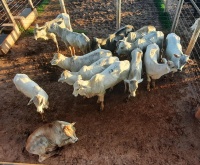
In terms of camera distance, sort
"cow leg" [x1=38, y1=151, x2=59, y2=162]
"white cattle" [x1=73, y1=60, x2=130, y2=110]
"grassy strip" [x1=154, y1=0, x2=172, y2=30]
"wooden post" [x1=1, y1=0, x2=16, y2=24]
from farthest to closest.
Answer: "grassy strip" [x1=154, y1=0, x2=172, y2=30] < "wooden post" [x1=1, y1=0, x2=16, y2=24] < "white cattle" [x1=73, y1=60, x2=130, y2=110] < "cow leg" [x1=38, y1=151, x2=59, y2=162]

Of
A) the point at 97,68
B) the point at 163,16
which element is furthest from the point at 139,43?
the point at 163,16

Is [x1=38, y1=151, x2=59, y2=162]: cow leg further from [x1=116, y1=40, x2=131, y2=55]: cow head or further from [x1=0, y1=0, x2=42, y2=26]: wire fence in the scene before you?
[x1=0, y1=0, x2=42, y2=26]: wire fence

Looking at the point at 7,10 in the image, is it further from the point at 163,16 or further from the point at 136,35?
the point at 163,16

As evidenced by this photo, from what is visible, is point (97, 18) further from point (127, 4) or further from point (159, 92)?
point (159, 92)

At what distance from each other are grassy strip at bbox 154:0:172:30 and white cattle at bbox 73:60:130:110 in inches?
177

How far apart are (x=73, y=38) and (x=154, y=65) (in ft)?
10.1

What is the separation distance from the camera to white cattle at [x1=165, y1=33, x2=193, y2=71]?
23.3ft

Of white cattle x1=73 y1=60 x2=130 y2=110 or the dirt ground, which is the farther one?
white cattle x1=73 y1=60 x2=130 y2=110

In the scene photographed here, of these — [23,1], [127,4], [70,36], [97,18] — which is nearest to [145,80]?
[70,36]

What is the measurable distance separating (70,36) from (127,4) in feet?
16.2

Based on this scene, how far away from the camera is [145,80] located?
26.5 ft

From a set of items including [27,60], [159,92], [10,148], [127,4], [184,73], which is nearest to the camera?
[10,148]

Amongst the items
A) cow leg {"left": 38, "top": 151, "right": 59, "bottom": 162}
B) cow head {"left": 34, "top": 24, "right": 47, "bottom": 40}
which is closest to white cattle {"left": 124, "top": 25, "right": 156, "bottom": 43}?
cow head {"left": 34, "top": 24, "right": 47, "bottom": 40}

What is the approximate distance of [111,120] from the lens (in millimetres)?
7035
